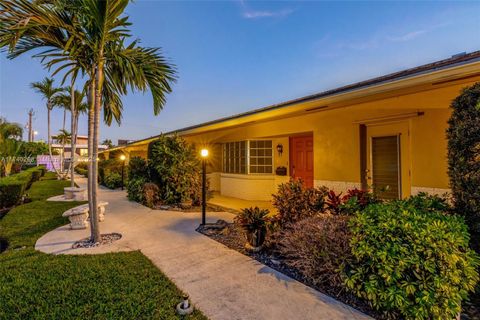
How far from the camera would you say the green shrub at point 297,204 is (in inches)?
187

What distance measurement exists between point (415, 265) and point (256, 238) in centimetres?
251

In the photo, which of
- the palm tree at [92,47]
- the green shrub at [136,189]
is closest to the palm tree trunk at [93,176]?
the palm tree at [92,47]

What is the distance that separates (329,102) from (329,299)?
10.8 feet

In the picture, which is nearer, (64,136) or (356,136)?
(356,136)

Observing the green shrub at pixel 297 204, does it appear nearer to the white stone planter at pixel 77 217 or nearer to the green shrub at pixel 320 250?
the green shrub at pixel 320 250

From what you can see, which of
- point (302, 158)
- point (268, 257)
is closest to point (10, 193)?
point (268, 257)

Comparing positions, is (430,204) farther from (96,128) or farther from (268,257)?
(96,128)

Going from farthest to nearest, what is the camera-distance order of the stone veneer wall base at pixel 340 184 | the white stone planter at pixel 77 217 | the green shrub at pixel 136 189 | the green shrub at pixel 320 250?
the green shrub at pixel 136 189 < the stone veneer wall base at pixel 340 184 < the white stone planter at pixel 77 217 < the green shrub at pixel 320 250

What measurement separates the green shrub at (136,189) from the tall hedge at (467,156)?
9.27 metres

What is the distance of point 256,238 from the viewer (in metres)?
4.48

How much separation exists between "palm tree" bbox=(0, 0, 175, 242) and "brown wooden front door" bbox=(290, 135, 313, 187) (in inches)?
197

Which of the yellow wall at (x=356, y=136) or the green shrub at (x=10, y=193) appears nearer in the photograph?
the yellow wall at (x=356, y=136)

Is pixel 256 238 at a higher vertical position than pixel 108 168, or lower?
lower

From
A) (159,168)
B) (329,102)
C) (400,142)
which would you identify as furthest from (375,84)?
(159,168)
